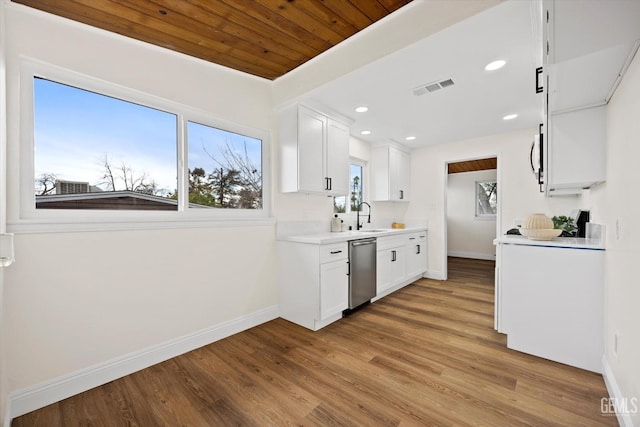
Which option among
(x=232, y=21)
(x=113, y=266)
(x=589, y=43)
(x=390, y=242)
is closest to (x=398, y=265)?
(x=390, y=242)

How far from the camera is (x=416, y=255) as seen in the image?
15.1 ft

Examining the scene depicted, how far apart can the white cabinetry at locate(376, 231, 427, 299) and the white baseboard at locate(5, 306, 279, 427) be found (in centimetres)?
191

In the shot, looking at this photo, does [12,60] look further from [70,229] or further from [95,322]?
[95,322]

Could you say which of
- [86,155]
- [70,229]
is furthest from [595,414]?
[86,155]

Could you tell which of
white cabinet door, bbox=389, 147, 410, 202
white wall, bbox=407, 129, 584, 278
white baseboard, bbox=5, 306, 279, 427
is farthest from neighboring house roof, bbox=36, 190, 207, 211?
white wall, bbox=407, 129, 584, 278

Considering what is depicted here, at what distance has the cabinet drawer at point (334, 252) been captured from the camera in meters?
2.79

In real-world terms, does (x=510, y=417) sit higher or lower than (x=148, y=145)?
lower

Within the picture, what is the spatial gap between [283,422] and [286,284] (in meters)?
1.57

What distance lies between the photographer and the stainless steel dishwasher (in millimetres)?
3146

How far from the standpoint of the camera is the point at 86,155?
199 cm

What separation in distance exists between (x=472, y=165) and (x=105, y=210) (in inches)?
285

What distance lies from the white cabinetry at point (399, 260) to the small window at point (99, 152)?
2.62 metres

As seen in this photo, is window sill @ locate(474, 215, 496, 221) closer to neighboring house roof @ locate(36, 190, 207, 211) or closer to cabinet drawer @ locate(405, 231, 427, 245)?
cabinet drawer @ locate(405, 231, 427, 245)

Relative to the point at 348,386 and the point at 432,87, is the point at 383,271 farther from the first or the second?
the point at 432,87
